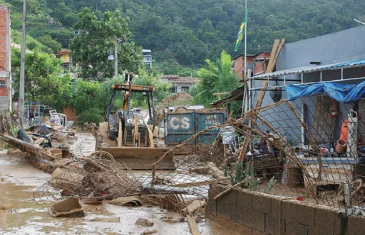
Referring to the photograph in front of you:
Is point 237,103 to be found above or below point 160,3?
below

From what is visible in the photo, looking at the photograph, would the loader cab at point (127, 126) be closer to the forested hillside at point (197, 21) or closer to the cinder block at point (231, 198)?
the cinder block at point (231, 198)

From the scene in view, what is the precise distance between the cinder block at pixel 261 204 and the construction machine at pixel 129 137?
7.45 meters

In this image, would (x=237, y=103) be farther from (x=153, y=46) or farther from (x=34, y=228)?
(x=153, y=46)

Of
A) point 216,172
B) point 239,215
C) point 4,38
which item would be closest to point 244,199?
point 239,215

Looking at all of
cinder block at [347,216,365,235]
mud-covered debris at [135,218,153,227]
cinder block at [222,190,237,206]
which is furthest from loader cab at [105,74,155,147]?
cinder block at [347,216,365,235]

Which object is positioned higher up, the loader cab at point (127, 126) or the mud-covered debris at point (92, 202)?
the loader cab at point (127, 126)

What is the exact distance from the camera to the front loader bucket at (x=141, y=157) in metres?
16.4

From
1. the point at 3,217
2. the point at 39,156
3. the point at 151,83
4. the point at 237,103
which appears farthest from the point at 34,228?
the point at 151,83

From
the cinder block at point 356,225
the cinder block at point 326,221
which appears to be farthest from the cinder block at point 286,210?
the cinder block at point 356,225

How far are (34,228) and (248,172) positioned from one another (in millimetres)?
3885

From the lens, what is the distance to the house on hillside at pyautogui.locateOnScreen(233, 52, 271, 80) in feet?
78.5

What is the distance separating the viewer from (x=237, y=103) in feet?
93.7

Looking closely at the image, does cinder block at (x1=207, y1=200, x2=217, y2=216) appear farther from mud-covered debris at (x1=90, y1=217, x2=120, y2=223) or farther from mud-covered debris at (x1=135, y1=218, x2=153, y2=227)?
mud-covered debris at (x1=90, y1=217, x2=120, y2=223)

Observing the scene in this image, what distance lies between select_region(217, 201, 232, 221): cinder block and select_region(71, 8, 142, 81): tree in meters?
43.5
